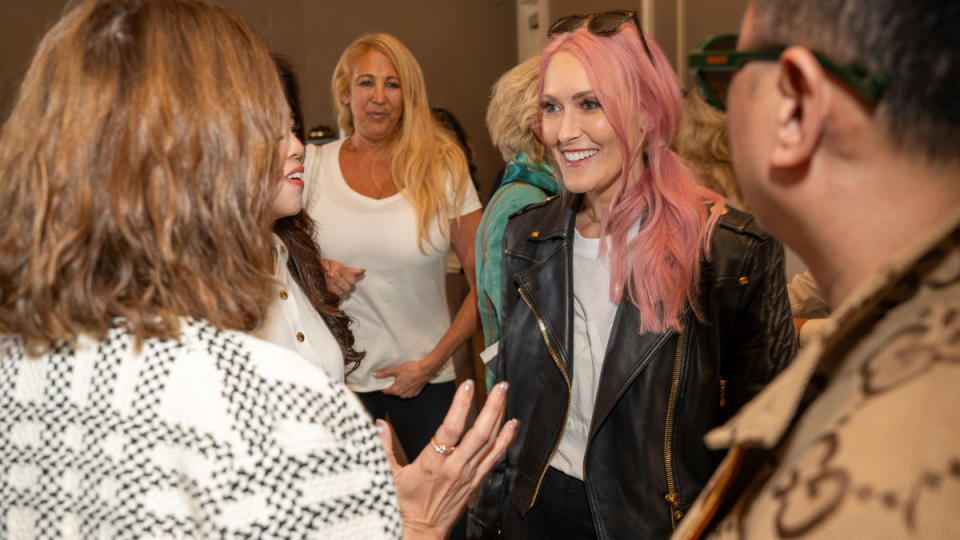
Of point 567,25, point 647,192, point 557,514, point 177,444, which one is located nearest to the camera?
point 177,444

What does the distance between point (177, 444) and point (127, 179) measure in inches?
12.8

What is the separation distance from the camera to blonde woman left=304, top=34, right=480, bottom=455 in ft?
9.21

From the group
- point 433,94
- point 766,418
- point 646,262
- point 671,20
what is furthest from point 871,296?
point 433,94

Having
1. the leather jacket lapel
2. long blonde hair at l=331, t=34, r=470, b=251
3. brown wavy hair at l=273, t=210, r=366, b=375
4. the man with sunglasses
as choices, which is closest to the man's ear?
the man with sunglasses

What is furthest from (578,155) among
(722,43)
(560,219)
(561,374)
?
(722,43)

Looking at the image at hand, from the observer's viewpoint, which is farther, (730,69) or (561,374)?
(561,374)

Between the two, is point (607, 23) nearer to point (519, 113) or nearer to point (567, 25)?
point (567, 25)

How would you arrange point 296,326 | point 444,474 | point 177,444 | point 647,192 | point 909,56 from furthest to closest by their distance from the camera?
point 647,192 → point 296,326 → point 444,474 → point 177,444 → point 909,56

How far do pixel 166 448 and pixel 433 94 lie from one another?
6396mm

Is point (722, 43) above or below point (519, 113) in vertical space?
above

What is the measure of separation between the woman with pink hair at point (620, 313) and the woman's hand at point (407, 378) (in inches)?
32.7

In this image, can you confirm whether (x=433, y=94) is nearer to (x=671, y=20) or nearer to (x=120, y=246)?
(x=671, y=20)

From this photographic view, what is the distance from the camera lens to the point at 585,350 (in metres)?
1.84

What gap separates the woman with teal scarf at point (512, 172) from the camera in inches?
102
